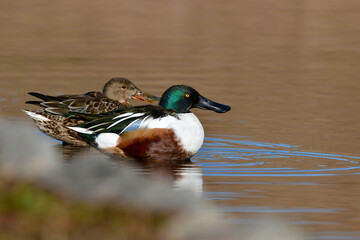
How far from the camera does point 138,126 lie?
10.5 meters

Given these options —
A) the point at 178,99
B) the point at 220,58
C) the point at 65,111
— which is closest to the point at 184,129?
the point at 178,99

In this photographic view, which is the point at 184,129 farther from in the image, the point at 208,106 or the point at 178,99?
the point at 208,106

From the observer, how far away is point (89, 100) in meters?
11.8

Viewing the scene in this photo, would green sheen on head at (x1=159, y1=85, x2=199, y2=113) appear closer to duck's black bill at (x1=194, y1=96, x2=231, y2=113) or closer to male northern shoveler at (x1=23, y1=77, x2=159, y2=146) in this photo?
duck's black bill at (x1=194, y1=96, x2=231, y2=113)

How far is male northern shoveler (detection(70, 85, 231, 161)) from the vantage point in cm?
1043

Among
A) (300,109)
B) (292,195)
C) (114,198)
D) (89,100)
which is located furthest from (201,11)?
(114,198)

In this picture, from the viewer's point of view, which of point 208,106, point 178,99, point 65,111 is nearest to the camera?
point 178,99

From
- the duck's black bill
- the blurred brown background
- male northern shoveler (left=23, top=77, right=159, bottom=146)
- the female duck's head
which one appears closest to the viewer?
the female duck's head

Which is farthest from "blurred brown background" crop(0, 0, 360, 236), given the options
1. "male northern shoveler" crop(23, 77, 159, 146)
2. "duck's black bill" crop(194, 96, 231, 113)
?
"male northern shoveler" crop(23, 77, 159, 146)

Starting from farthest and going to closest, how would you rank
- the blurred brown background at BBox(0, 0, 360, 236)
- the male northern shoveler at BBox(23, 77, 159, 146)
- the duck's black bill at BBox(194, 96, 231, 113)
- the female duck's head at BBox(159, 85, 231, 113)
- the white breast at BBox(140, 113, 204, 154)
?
1. the blurred brown background at BBox(0, 0, 360, 236)
2. the male northern shoveler at BBox(23, 77, 159, 146)
3. the duck's black bill at BBox(194, 96, 231, 113)
4. the female duck's head at BBox(159, 85, 231, 113)
5. the white breast at BBox(140, 113, 204, 154)

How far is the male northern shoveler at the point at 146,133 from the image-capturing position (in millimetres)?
10430

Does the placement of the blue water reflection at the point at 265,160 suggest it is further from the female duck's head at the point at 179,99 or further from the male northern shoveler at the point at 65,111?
the male northern shoveler at the point at 65,111

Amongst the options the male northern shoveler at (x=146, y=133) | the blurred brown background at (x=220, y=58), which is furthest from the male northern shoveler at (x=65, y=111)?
the blurred brown background at (x=220, y=58)

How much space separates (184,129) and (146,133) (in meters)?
0.44
